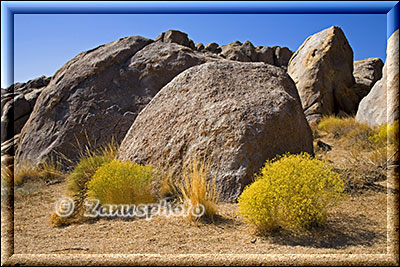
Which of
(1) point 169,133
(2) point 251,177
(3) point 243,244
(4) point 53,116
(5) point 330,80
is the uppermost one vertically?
(5) point 330,80

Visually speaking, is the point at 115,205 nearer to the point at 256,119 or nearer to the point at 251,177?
the point at 251,177

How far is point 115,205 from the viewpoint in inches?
204

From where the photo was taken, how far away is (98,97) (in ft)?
32.4

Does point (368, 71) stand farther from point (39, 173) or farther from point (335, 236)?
point (335, 236)

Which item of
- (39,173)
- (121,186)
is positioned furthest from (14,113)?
(121,186)

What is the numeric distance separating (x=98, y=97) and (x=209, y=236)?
6.91m

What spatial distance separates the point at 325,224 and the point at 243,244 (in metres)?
1.11

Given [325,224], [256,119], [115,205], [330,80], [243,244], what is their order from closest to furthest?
[243,244] → [325,224] → [115,205] → [256,119] → [330,80]

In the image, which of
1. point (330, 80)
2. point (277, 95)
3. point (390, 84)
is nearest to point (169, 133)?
point (277, 95)

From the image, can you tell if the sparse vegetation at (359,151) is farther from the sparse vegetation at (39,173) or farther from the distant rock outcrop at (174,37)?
the distant rock outcrop at (174,37)

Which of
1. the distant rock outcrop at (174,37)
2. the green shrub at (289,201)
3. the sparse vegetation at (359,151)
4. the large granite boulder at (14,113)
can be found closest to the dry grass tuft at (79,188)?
the green shrub at (289,201)

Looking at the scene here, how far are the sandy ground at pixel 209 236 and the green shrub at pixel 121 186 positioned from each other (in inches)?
16.7

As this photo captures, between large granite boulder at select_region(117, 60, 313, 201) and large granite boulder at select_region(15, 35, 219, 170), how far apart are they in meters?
2.51

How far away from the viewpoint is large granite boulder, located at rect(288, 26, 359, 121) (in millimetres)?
13500
